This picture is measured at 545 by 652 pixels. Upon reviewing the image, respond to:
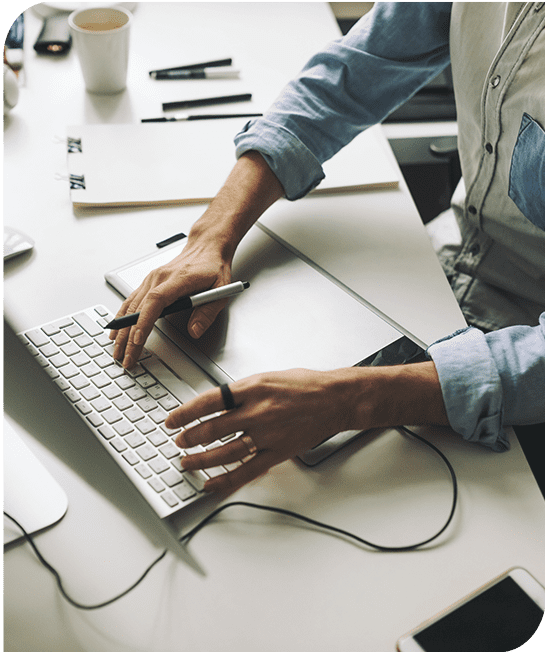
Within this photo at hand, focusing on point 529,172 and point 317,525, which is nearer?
point 317,525

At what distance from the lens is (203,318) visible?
0.63 metres

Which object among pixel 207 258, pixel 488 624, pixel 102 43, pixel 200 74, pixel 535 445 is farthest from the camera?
pixel 200 74

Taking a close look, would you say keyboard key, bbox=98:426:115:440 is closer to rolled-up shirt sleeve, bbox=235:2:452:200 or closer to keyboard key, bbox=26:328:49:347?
keyboard key, bbox=26:328:49:347

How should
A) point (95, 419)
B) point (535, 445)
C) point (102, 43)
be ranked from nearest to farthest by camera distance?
point (95, 419)
point (535, 445)
point (102, 43)

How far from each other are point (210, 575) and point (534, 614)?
0.25 meters

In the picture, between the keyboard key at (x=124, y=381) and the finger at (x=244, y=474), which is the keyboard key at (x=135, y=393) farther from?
the finger at (x=244, y=474)

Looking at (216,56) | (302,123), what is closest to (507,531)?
(302,123)

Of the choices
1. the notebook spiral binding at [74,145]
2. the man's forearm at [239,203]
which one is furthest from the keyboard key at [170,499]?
the notebook spiral binding at [74,145]

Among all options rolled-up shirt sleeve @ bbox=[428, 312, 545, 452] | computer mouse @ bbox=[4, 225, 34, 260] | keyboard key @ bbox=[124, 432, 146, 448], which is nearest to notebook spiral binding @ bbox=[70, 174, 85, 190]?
computer mouse @ bbox=[4, 225, 34, 260]

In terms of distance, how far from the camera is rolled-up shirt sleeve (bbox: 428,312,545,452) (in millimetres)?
549

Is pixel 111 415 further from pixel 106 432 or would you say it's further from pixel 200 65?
pixel 200 65

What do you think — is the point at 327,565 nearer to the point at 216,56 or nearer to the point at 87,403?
the point at 87,403

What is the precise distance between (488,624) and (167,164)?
697 millimetres

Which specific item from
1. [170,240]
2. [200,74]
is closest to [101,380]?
[170,240]
